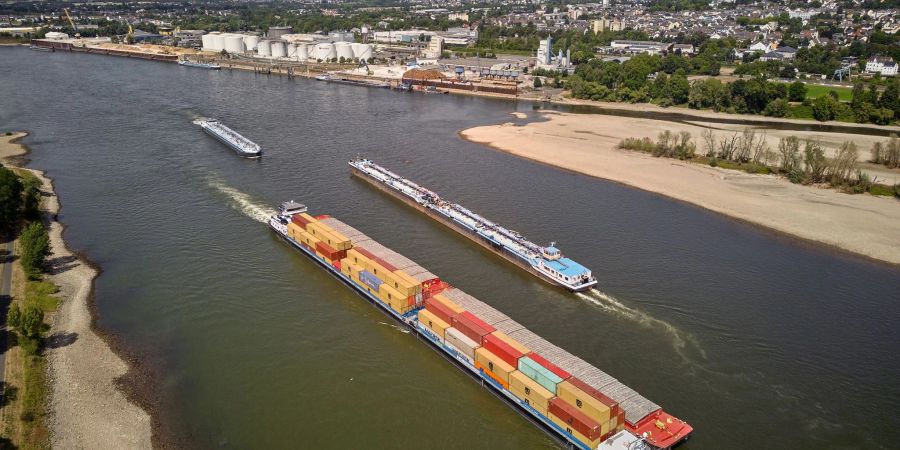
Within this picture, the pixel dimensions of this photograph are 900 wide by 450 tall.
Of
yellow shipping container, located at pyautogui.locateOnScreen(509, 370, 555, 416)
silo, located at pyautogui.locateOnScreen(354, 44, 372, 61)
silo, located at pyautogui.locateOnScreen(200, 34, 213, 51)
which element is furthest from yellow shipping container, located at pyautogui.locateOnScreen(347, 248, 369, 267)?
silo, located at pyautogui.locateOnScreen(200, 34, 213, 51)

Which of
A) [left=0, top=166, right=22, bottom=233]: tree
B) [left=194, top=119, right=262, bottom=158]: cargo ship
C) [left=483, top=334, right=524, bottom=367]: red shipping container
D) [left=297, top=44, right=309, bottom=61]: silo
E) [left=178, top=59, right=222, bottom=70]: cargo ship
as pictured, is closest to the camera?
[left=483, top=334, right=524, bottom=367]: red shipping container

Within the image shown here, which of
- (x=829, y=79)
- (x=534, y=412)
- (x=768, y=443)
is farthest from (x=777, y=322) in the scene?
(x=829, y=79)

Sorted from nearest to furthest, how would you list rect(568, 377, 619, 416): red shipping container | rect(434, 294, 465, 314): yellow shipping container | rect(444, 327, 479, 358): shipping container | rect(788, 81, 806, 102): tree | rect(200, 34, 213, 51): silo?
rect(568, 377, 619, 416): red shipping container
rect(444, 327, 479, 358): shipping container
rect(434, 294, 465, 314): yellow shipping container
rect(788, 81, 806, 102): tree
rect(200, 34, 213, 51): silo

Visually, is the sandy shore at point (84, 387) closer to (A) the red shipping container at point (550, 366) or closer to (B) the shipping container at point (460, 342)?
(B) the shipping container at point (460, 342)

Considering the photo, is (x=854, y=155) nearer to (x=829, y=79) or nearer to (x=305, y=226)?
(x=305, y=226)

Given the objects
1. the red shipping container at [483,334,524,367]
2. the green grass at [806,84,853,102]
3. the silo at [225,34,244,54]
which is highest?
the silo at [225,34,244,54]

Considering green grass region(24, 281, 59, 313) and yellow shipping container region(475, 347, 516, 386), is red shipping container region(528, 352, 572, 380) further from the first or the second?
green grass region(24, 281, 59, 313)

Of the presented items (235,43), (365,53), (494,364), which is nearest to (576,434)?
(494,364)
